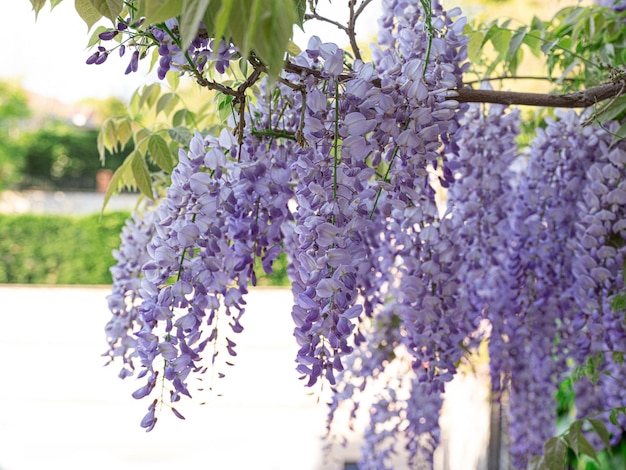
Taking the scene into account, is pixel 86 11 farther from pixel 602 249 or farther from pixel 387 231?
pixel 602 249

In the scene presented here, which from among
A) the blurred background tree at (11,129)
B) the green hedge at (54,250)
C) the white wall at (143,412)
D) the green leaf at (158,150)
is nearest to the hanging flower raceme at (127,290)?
the green leaf at (158,150)

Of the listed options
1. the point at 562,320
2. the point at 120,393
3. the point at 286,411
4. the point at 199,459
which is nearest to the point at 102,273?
the point at 120,393

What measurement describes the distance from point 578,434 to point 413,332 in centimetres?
30

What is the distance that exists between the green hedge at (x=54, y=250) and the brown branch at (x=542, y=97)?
7.64 m

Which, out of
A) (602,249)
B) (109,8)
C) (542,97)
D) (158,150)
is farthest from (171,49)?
(602,249)

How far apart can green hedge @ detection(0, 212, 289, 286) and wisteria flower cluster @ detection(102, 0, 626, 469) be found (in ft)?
23.4

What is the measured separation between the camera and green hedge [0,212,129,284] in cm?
821

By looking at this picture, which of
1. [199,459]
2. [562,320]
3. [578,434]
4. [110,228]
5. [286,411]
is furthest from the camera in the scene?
[110,228]

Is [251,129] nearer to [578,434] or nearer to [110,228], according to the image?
[578,434]

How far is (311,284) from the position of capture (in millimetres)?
599

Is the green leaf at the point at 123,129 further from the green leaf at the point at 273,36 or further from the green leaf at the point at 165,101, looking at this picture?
the green leaf at the point at 273,36

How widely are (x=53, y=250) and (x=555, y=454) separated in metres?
8.12

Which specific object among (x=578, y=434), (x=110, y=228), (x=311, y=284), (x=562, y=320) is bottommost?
(x=110, y=228)

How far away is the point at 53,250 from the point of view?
840cm
